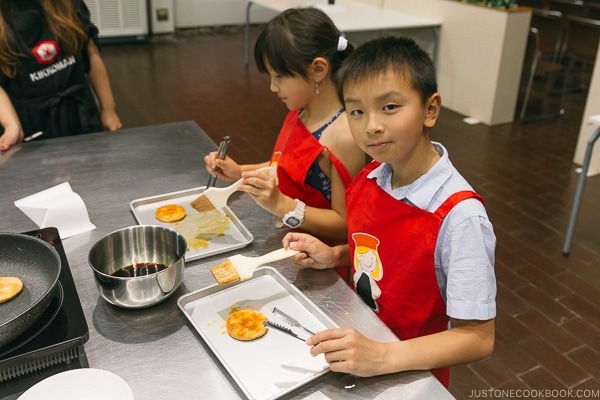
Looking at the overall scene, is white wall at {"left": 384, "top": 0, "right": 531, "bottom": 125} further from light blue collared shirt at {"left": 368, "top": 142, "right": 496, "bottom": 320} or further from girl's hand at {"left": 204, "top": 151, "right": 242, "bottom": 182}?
light blue collared shirt at {"left": 368, "top": 142, "right": 496, "bottom": 320}

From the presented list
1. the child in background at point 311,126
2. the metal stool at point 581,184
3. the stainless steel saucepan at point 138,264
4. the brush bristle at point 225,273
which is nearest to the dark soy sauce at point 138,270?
the stainless steel saucepan at point 138,264

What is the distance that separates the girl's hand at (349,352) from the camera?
1021mm

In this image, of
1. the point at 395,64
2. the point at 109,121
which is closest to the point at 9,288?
the point at 395,64

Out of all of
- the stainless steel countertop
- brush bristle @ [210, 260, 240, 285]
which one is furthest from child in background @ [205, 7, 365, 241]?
brush bristle @ [210, 260, 240, 285]

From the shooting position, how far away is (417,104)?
1.16m

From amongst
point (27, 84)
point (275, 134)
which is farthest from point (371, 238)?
point (275, 134)

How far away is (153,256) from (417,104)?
705mm

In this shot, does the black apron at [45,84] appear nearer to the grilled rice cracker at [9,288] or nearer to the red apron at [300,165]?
the red apron at [300,165]

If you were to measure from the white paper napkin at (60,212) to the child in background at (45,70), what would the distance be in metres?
0.57

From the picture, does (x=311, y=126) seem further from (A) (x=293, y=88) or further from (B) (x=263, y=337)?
(B) (x=263, y=337)

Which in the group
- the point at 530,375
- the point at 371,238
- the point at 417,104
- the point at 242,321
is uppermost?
the point at 417,104

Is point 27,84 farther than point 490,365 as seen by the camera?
No

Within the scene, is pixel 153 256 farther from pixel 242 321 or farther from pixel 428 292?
pixel 428 292

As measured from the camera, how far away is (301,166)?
1.60m
